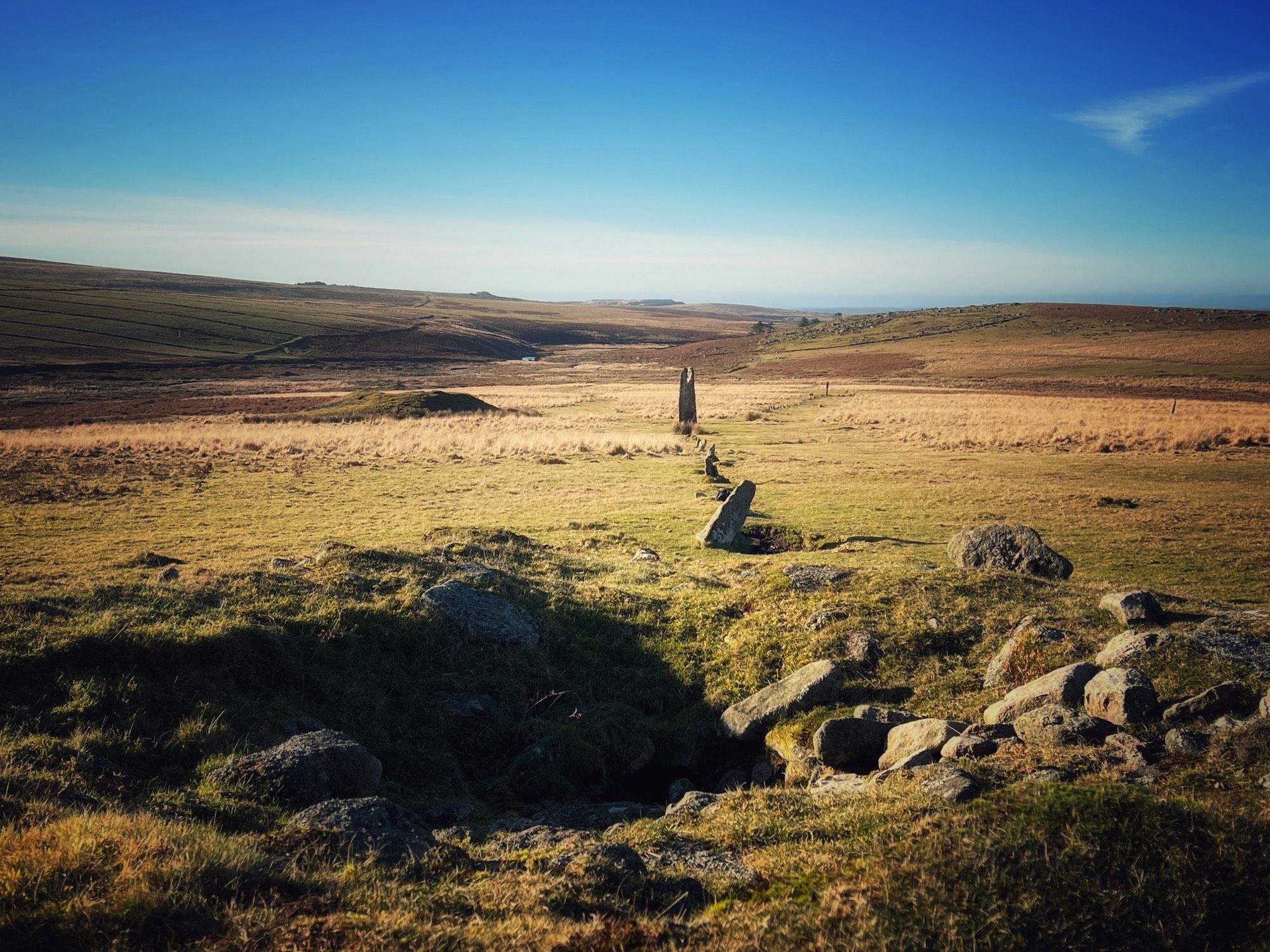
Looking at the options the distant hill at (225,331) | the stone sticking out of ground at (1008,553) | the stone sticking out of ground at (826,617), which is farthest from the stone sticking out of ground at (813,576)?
the distant hill at (225,331)

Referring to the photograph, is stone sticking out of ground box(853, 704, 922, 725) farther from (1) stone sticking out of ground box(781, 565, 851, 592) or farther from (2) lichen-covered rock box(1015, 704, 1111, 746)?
(1) stone sticking out of ground box(781, 565, 851, 592)

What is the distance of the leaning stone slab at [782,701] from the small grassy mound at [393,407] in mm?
42841

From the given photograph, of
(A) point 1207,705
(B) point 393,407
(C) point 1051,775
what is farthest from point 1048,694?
(B) point 393,407

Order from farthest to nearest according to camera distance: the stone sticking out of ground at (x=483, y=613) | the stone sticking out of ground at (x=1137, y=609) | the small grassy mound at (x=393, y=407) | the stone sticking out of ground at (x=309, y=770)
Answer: the small grassy mound at (x=393, y=407) < the stone sticking out of ground at (x=483, y=613) < the stone sticking out of ground at (x=1137, y=609) < the stone sticking out of ground at (x=309, y=770)

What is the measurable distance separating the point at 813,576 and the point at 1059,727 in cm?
644

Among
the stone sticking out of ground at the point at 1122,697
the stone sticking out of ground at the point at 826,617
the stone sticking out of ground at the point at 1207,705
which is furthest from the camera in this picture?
the stone sticking out of ground at the point at 826,617

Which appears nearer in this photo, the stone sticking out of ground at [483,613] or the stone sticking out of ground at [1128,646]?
the stone sticking out of ground at [1128,646]

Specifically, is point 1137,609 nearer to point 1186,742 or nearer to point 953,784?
point 1186,742

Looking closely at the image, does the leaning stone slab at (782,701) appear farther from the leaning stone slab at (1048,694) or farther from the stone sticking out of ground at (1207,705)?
the stone sticking out of ground at (1207,705)

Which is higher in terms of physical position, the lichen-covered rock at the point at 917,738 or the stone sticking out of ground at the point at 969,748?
the stone sticking out of ground at the point at 969,748

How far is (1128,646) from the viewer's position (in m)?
9.02

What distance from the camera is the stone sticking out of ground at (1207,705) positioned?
24.5 ft

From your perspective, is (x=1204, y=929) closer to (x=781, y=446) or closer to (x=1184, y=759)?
(x=1184, y=759)

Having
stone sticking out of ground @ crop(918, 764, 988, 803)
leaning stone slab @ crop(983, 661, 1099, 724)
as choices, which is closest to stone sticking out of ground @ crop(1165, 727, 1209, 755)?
leaning stone slab @ crop(983, 661, 1099, 724)
